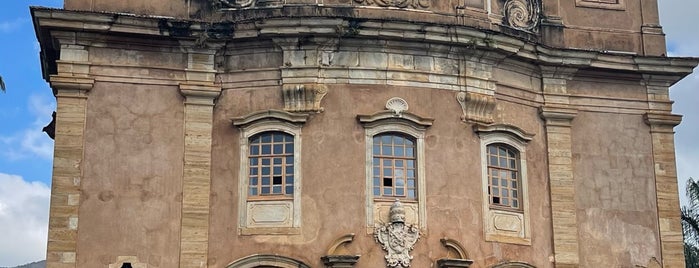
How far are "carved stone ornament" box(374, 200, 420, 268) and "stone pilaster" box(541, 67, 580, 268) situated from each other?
3.64m

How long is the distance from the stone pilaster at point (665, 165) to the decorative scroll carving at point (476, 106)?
4177 mm

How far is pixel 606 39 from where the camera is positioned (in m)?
24.1

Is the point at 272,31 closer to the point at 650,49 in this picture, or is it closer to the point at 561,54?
the point at 561,54

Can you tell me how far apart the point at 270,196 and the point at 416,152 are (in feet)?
10.3

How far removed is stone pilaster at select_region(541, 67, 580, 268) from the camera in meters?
22.3

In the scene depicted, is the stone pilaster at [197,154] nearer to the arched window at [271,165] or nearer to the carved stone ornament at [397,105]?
the arched window at [271,165]

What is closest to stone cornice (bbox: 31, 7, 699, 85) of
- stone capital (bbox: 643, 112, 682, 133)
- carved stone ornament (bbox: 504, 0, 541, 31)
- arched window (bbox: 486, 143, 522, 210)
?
carved stone ornament (bbox: 504, 0, 541, 31)

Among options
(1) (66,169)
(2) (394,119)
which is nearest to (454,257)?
(2) (394,119)

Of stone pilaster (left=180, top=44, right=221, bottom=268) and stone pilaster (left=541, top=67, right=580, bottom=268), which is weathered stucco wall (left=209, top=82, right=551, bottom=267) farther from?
stone pilaster (left=541, top=67, right=580, bottom=268)

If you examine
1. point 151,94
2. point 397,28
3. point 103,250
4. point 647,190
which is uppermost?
point 397,28

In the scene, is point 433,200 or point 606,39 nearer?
point 433,200

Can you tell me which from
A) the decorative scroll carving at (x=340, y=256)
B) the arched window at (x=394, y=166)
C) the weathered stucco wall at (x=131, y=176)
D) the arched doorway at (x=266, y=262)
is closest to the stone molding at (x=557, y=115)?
the arched window at (x=394, y=166)

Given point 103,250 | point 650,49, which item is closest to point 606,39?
point 650,49

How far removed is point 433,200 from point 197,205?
4770 millimetres
